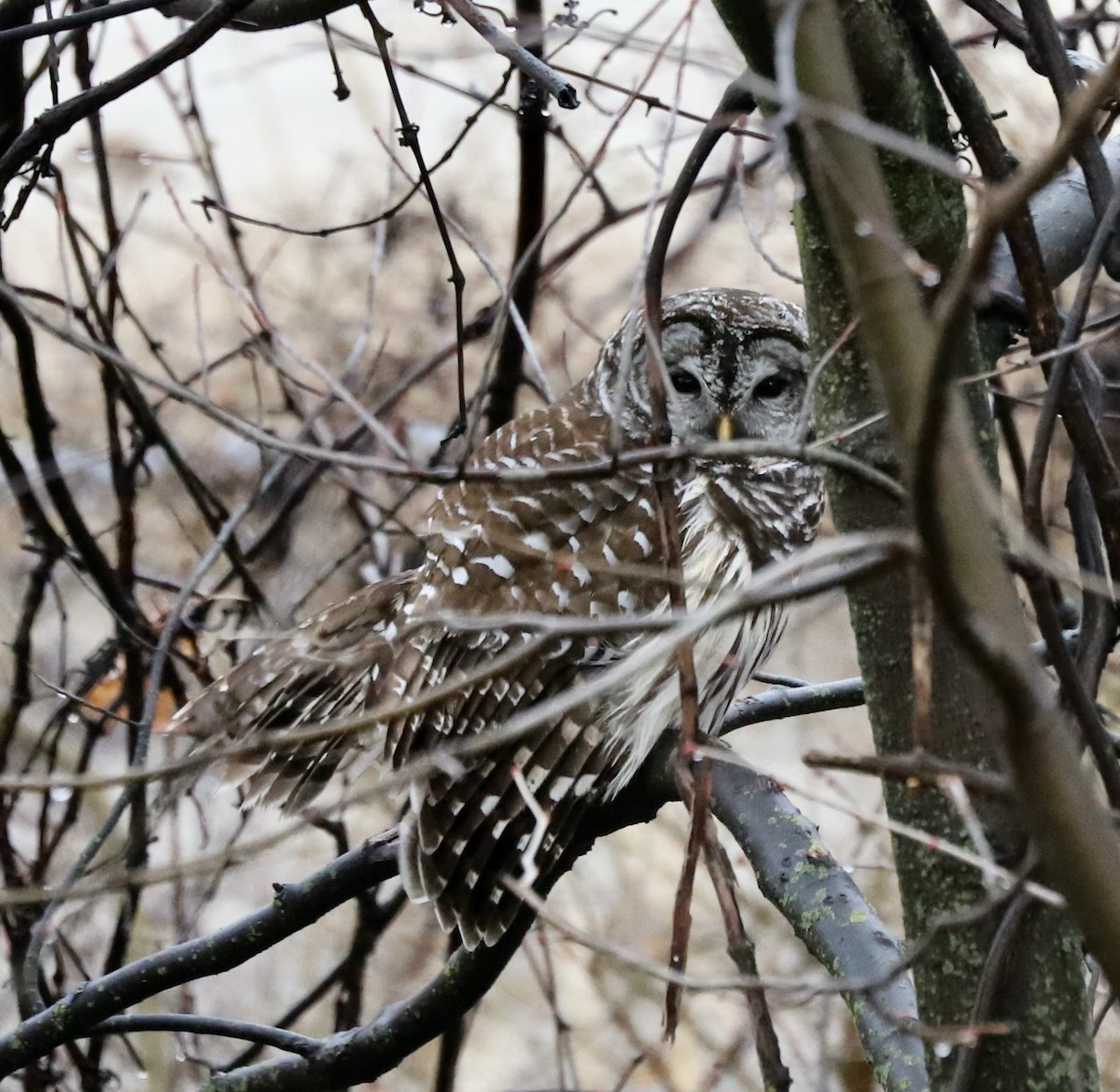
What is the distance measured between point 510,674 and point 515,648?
79 millimetres

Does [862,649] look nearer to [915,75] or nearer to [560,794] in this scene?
[915,75]

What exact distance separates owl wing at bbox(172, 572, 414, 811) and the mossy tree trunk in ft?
4.04

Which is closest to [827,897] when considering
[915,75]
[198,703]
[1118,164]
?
[915,75]

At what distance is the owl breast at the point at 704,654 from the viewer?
8.59 feet

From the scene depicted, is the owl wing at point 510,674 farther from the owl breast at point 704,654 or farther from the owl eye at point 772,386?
the owl eye at point 772,386

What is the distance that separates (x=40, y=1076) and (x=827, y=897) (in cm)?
210

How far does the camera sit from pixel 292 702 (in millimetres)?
2729

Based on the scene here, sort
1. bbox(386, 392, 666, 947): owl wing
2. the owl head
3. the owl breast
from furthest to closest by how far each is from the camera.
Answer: the owl head
the owl breast
bbox(386, 392, 666, 947): owl wing

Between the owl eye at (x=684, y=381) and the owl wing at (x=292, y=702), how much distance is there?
32.9 inches

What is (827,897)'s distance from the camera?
174cm

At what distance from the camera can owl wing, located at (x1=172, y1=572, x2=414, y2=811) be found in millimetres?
2682

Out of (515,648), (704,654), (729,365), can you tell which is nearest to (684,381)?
(729,365)

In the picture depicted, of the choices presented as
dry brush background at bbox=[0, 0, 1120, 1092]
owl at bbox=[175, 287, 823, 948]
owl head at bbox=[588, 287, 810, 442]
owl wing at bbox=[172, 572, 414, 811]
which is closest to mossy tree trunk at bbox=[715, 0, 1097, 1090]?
owl at bbox=[175, 287, 823, 948]

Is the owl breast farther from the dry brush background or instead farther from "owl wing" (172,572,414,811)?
the dry brush background
